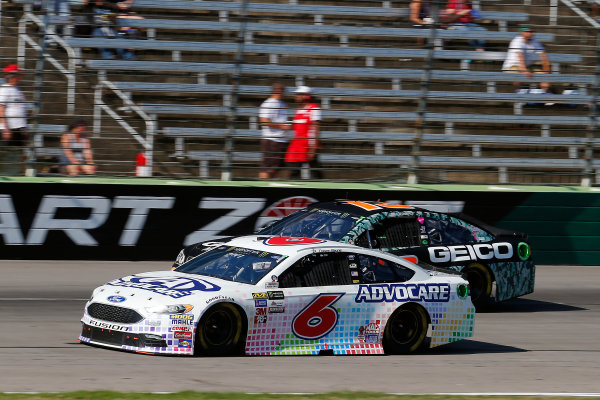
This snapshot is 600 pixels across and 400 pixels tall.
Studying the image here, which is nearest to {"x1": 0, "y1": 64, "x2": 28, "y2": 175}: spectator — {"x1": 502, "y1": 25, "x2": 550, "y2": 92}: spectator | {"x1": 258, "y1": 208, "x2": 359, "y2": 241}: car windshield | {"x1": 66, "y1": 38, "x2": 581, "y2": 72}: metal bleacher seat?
{"x1": 66, "y1": 38, "x2": 581, "y2": 72}: metal bleacher seat

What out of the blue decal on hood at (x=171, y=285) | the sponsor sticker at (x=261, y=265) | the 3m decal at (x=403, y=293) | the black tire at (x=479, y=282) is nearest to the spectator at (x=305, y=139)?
the black tire at (x=479, y=282)

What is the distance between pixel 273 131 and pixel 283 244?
23.1 feet

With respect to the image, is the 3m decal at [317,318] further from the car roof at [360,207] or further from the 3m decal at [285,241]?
the car roof at [360,207]

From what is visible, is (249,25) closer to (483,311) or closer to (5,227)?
(5,227)

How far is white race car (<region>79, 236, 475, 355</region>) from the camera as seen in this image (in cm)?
846

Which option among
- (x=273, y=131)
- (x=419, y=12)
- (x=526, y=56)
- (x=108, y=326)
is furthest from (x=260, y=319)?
(x=526, y=56)

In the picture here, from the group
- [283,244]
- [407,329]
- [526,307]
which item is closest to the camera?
[283,244]

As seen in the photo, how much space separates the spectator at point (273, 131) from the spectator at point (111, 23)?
2552 millimetres

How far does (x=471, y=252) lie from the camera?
1234cm

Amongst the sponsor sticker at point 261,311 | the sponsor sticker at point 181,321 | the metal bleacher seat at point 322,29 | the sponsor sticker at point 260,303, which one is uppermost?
the metal bleacher seat at point 322,29

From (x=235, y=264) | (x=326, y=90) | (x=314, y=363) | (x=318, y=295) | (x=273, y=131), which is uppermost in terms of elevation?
(x=326, y=90)

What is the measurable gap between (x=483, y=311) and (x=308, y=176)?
15.6 ft

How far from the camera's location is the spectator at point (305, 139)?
16438 millimetres

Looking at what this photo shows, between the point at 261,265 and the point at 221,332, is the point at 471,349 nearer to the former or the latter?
the point at 261,265
